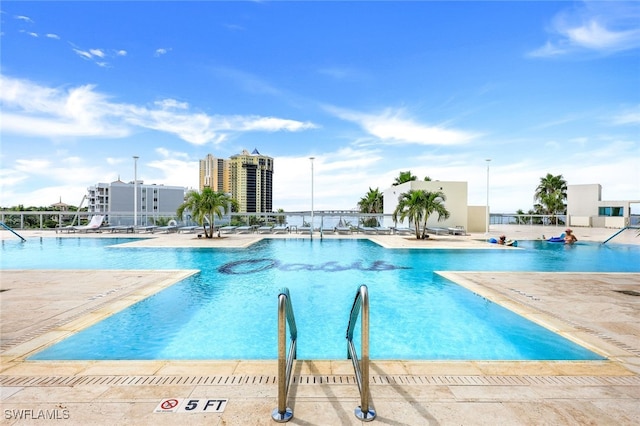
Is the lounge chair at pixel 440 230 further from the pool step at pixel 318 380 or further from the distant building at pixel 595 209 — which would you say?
the distant building at pixel 595 209

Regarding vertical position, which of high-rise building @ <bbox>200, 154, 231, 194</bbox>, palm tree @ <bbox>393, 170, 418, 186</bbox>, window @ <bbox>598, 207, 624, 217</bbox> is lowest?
window @ <bbox>598, 207, 624, 217</bbox>

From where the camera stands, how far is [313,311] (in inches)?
250

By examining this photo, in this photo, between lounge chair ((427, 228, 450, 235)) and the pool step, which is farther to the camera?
lounge chair ((427, 228, 450, 235))

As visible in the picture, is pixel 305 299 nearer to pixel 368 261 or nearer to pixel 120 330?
pixel 120 330

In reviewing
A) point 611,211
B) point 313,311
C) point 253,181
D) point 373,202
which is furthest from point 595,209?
point 253,181

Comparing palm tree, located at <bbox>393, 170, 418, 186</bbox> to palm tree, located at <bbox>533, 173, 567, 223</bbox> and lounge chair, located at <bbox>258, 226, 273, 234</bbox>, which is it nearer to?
palm tree, located at <bbox>533, 173, 567, 223</bbox>

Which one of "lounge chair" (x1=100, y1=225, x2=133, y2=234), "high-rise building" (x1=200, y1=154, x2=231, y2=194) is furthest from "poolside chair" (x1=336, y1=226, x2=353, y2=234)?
"high-rise building" (x1=200, y1=154, x2=231, y2=194)

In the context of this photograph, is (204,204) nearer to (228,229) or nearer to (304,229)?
(228,229)

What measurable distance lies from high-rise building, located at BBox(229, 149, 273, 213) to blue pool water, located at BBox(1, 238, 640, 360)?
5586cm

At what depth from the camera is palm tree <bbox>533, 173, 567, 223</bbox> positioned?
1418 inches

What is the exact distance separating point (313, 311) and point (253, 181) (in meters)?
64.8

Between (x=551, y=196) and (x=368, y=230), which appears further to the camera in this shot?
(x=551, y=196)

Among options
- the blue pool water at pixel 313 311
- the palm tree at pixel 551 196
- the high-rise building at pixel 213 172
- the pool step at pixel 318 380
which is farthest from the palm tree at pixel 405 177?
the high-rise building at pixel 213 172

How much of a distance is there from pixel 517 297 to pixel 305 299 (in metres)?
4.24
